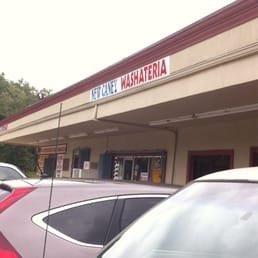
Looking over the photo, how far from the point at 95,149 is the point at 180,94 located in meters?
12.6

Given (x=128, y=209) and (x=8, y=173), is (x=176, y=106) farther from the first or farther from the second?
(x=128, y=209)

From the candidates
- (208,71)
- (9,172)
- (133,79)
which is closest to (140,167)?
(133,79)

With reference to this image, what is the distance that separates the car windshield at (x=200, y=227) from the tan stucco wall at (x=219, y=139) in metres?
10.3

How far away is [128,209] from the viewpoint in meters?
5.20

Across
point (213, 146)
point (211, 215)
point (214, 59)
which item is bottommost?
point (211, 215)

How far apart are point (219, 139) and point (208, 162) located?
3.30 ft

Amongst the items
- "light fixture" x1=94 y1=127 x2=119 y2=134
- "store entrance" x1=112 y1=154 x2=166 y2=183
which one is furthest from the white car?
"light fixture" x1=94 y1=127 x2=119 y2=134

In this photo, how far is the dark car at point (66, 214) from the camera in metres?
4.63

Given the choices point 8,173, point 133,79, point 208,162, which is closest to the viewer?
point 8,173

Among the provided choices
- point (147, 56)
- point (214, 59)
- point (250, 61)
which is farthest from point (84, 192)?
point (147, 56)

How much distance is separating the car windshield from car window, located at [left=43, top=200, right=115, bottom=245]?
54.9 inches

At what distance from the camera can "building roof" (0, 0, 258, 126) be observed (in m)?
9.78

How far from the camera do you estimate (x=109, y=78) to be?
15.6m

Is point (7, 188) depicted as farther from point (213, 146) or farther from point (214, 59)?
point (213, 146)
